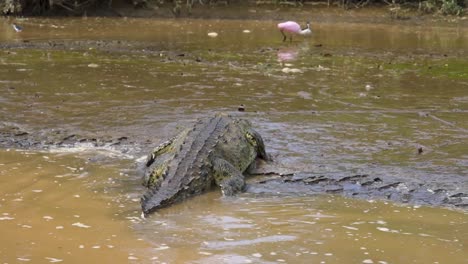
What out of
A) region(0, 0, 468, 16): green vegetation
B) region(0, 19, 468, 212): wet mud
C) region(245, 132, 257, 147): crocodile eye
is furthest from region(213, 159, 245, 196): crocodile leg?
region(0, 0, 468, 16): green vegetation

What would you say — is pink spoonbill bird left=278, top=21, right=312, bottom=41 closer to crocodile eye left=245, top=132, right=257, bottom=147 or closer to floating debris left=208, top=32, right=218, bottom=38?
floating debris left=208, top=32, right=218, bottom=38

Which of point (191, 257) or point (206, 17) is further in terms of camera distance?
point (206, 17)

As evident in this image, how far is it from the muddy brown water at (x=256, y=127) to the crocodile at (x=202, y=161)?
0.16 m

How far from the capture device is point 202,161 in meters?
5.97

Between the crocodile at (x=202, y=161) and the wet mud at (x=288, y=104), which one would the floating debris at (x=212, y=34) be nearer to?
the wet mud at (x=288, y=104)

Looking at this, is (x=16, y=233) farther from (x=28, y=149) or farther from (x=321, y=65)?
(x=321, y=65)

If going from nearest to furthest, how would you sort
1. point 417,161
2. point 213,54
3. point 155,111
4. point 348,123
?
point 417,161, point 348,123, point 155,111, point 213,54

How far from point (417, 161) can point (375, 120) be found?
177 cm

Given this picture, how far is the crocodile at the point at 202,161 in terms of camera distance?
18.4 feet

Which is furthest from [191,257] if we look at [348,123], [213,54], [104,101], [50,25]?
[50,25]

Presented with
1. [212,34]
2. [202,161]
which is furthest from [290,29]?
[202,161]

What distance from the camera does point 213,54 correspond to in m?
13.8

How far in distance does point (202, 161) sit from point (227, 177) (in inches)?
10.5

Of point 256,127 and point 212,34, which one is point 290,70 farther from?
point 212,34
